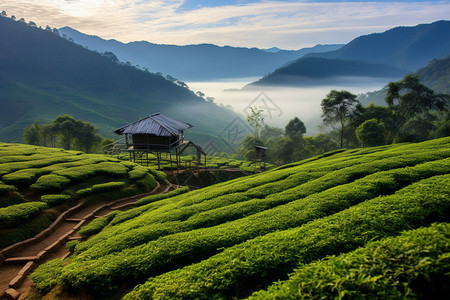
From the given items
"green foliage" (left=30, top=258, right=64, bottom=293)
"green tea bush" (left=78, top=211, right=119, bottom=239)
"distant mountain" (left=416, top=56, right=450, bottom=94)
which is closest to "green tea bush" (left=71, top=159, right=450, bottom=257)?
"green foliage" (left=30, top=258, right=64, bottom=293)

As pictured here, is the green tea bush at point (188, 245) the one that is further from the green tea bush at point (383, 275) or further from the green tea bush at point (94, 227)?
the green tea bush at point (94, 227)

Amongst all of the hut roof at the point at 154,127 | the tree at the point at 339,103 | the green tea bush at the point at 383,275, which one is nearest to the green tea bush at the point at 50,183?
the hut roof at the point at 154,127

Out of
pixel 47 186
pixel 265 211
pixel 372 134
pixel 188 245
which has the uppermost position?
pixel 372 134

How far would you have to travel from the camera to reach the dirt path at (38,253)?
9797 mm

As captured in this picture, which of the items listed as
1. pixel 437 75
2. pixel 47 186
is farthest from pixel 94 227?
pixel 437 75

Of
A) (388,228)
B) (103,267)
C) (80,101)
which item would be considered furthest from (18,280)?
(80,101)

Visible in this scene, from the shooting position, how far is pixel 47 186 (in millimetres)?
17766

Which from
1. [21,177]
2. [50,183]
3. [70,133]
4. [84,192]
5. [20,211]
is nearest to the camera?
[20,211]

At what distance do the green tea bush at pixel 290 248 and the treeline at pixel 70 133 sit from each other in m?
66.5

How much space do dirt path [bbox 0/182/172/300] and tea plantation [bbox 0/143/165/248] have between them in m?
0.89

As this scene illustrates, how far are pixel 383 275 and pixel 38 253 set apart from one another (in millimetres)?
15585

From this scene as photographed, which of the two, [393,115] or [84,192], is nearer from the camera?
[84,192]

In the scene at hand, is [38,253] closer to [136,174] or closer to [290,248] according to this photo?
[136,174]

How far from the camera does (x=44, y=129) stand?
6581 centimetres
